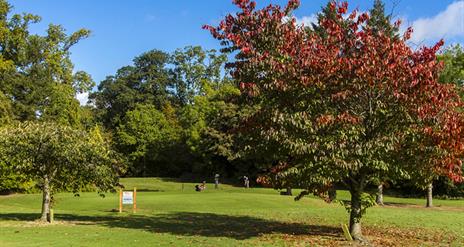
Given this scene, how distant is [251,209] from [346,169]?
1480 centimetres

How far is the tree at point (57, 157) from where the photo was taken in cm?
1811

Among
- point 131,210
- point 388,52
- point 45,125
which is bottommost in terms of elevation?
point 131,210

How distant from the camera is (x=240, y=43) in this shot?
1436 cm

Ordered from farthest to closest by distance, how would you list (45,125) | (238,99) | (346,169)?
(45,125) → (238,99) → (346,169)

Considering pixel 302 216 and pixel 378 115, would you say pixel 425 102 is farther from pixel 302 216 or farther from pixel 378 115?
pixel 302 216

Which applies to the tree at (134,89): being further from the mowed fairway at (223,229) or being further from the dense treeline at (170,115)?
the mowed fairway at (223,229)

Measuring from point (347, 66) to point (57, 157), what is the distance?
1084 cm

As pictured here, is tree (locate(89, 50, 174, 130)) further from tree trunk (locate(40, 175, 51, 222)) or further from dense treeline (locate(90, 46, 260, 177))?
tree trunk (locate(40, 175, 51, 222))

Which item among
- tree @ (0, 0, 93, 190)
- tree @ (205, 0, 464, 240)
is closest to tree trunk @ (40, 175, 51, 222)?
tree @ (205, 0, 464, 240)

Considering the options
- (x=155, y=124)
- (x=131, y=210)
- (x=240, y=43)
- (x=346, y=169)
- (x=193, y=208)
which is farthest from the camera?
(x=155, y=124)

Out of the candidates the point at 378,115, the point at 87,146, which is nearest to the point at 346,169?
the point at 378,115

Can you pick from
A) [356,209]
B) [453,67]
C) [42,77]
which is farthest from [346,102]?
[42,77]

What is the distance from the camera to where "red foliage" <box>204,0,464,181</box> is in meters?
13.3

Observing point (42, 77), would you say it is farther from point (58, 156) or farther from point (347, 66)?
point (347, 66)
